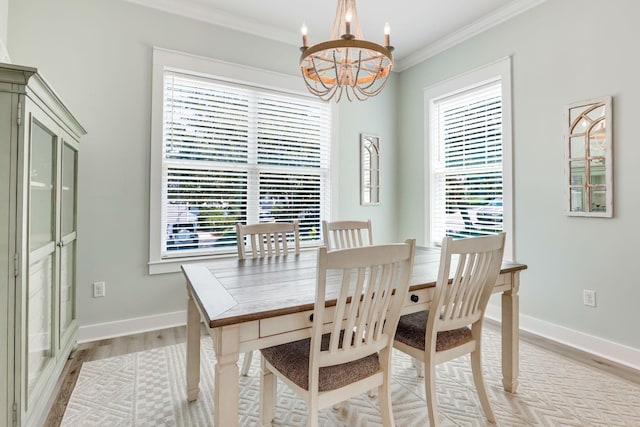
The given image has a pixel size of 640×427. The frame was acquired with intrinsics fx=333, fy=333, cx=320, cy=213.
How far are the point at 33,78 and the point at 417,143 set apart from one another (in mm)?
3599

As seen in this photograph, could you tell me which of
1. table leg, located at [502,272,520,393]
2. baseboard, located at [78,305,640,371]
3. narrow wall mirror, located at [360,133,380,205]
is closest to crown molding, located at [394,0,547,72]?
narrow wall mirror, located at [360,133,380,205]

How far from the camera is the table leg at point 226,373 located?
1.19m

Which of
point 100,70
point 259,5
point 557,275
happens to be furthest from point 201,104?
point 557,275

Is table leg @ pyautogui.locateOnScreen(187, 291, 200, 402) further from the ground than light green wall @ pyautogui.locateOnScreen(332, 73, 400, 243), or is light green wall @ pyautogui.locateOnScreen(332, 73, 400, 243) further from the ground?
light green wall @ pyautogui.locateOnScreen(332, 73, 400, 243)

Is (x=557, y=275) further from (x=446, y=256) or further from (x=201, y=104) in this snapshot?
(x=201, y=104)

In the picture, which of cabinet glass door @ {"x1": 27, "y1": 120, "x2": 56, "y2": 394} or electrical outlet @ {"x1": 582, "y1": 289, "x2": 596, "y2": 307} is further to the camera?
electrical outlet @ {"x1": 582, "y1": 289, "x2": 596, "y2": 307}

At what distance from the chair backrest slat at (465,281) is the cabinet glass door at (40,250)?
6.05ft

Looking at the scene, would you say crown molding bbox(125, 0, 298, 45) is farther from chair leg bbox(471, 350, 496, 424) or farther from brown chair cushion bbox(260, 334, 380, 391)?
chair leg bbox(471, 350, 496, 424)

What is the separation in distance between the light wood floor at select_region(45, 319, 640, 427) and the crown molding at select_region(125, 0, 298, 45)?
2.84m

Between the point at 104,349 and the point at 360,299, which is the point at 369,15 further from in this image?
the point at 104,349

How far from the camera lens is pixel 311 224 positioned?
3766 mm

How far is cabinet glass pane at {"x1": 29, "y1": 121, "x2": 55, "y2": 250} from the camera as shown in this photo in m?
1.53

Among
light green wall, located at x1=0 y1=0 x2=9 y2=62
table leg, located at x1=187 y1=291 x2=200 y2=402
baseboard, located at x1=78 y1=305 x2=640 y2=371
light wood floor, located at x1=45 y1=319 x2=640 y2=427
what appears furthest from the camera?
baseboard, located at x1=78 y1=305 x2=640 y2=371

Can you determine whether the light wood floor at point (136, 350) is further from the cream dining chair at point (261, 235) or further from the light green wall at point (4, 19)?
the light green wall at point (4, 19)
